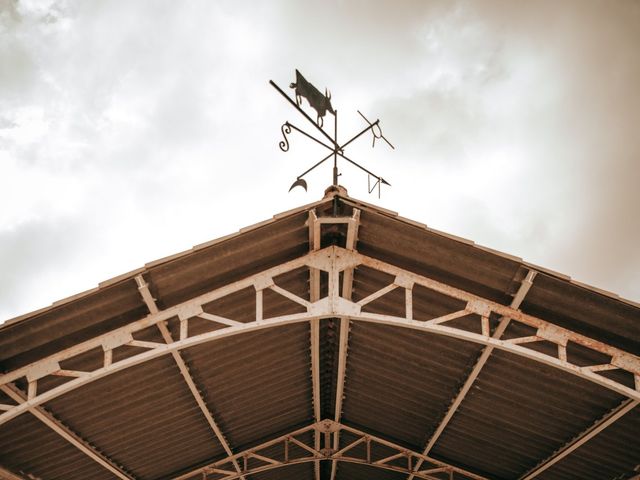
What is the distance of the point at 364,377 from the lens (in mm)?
13484

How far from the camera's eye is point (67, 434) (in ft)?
37.8

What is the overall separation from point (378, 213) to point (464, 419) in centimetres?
602

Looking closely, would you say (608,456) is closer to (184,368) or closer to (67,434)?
(184,368)

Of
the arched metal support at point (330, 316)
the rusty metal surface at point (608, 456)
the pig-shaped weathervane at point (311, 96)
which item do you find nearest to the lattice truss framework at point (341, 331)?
the arched metal support at point (330, 316)

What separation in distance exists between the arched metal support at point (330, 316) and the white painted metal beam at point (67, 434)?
0.53 metres

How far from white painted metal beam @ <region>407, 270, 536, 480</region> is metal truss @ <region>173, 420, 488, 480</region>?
54 centimetres

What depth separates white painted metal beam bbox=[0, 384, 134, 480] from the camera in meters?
9.69

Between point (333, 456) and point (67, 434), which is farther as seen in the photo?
point (333, 456)

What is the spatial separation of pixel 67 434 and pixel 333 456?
271 inches

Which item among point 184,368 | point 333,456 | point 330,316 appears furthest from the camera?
point 333,456

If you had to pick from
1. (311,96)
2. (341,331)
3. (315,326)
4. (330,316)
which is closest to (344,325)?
(341,331)

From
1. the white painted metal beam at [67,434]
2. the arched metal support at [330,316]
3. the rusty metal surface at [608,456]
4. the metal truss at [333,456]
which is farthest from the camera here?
the metal truss at [333,456]

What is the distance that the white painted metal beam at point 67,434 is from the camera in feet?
31.8

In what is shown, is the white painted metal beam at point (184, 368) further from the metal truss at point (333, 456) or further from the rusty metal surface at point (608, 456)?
the rusty metal surface at point (608, 456)
